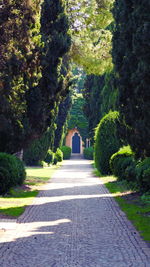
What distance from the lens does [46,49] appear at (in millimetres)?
16078

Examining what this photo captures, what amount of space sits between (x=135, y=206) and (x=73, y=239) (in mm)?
4452

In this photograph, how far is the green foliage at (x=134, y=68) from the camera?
1173cm

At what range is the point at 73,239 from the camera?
281 inches

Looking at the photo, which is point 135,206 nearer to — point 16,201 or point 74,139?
point 16,201

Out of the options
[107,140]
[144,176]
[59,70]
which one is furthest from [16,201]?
[107,140]

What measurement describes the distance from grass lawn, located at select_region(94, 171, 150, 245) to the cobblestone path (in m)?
0.18

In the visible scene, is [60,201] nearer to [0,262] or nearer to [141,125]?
[141,125]

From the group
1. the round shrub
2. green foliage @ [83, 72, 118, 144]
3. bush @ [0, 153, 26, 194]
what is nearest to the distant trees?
bush @ [0, 153, 26, 194]

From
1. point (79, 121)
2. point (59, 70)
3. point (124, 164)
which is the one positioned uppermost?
point (79, 121)

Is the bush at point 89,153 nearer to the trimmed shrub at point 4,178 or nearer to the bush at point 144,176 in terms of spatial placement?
the trimmed shrub at point 4,178

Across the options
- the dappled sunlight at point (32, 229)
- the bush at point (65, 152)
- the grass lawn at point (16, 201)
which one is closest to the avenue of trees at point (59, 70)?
the grass lawn at point (16, 201)

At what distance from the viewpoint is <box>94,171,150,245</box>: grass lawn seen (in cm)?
818

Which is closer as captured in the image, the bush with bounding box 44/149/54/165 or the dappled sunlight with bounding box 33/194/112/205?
the dappled sunlight with bounding box 33/194/112/205

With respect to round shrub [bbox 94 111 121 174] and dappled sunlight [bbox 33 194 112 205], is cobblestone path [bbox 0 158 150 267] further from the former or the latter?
round shrub [bbox 94 111 121 174]
